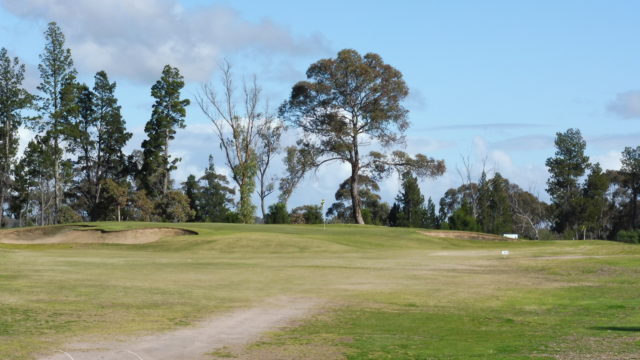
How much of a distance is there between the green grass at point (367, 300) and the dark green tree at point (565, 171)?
69.7 meters

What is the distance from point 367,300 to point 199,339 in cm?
765

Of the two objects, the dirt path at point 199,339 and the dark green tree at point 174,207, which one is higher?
the dark green tree at point 174,207

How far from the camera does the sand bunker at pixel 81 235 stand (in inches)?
2046

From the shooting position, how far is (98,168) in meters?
99.8

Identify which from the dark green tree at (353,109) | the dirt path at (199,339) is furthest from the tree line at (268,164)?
the dirt path at (199,339)

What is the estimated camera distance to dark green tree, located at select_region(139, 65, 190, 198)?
90312 mm

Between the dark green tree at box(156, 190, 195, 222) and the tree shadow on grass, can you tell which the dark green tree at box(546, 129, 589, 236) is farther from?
the tree shadow on grass

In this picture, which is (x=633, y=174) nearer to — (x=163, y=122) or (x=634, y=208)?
(x=634, y=208)

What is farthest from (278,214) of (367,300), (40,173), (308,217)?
(367,300)

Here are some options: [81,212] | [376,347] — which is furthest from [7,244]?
[81,212]

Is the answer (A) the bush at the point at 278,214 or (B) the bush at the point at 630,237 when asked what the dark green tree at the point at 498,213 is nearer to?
(B) the bush at the point at 630,237

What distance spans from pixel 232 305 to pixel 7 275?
1005cm

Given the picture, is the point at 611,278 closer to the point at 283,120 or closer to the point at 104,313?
the point at 104,313

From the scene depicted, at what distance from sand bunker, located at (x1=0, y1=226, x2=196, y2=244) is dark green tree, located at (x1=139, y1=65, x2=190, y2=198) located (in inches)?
1376
